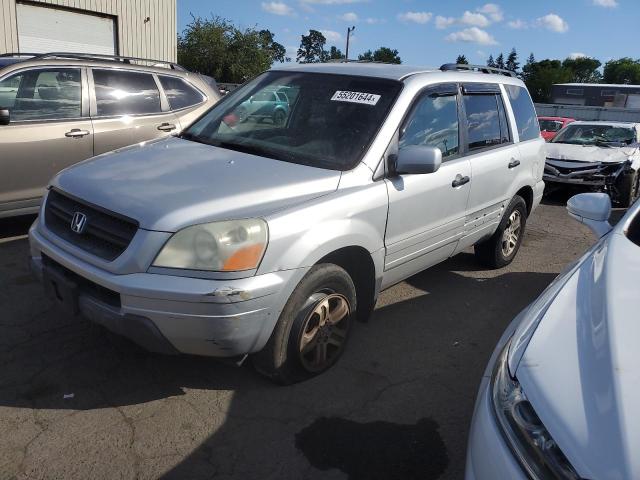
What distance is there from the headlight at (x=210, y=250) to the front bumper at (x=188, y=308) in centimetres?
7

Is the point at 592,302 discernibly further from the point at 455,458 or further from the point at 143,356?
the point at 143,356

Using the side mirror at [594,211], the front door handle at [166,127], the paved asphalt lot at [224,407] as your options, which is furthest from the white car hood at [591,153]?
the side mirror at [594,211]

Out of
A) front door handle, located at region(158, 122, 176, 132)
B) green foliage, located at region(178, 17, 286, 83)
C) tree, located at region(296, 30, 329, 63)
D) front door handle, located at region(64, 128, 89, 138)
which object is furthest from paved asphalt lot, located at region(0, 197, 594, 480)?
tree, located at region(296, 30, 329, 63)

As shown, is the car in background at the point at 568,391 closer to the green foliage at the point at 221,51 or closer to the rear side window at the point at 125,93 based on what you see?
the rear side window at the point at 125,93

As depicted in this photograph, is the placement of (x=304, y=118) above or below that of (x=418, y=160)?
above

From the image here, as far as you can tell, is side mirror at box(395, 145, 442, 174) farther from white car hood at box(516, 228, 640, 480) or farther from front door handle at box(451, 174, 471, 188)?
white car hood at box(516, 228, 640, 480)

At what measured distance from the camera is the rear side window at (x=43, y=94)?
16.9ft

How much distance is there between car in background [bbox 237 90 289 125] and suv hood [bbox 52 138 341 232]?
52 cm

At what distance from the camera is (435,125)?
12.9ft

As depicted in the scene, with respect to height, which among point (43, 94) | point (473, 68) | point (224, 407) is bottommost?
point (224, 407)

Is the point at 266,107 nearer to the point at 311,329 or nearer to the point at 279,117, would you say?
the point at 279,117

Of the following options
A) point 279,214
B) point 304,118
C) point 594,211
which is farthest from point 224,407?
point 594,211

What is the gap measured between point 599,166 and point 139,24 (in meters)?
13.8

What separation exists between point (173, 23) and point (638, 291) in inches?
729
